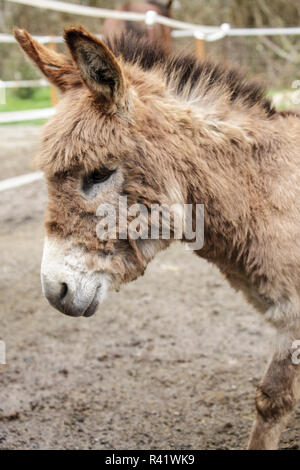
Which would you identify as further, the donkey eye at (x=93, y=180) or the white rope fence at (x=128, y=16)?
the white rope fence at (x=128, y=16)

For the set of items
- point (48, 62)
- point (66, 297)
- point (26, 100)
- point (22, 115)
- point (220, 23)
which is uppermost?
point (48, 62)

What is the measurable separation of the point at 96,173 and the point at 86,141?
4.9 inches

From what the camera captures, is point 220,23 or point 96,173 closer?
point 96,173

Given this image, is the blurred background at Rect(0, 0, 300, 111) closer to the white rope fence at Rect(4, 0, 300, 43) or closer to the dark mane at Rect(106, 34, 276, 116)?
the white rope fence at Rect(4, 0, 300, 43)

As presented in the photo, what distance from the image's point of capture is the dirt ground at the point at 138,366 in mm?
2449

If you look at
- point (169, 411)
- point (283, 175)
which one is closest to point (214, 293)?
point (169, 411)

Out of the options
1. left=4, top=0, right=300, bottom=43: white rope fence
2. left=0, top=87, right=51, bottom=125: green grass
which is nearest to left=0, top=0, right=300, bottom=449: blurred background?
left=4, top=0, right=300, bottom=43: white rope fence

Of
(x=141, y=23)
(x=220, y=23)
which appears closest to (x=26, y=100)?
(x=220, y=23)

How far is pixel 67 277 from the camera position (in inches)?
68.9

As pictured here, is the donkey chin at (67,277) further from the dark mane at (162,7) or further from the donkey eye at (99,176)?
the dark mane at (162,7)

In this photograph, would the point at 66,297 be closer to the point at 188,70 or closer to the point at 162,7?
the point at 188,70

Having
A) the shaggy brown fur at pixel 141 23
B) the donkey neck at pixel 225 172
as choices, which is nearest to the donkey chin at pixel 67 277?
the donkey neck at pixel 225 172

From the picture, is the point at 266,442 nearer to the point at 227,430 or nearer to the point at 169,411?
the point at 227,430

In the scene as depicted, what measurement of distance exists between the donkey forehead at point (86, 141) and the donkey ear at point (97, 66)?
0.23 ft
